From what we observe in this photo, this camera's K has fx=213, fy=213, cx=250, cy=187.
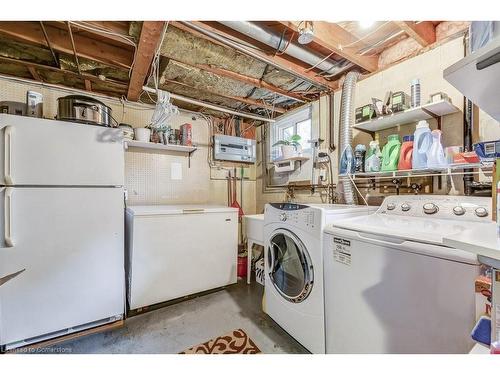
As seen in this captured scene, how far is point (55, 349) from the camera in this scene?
1601 mm

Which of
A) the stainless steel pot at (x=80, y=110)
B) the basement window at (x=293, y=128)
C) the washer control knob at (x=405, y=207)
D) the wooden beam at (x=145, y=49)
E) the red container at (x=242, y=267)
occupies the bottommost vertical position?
the red container at (x=242, y=267)

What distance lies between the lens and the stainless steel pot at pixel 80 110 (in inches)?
67.1

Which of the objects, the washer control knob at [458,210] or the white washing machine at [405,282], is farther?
the washer control knob at [458,210]

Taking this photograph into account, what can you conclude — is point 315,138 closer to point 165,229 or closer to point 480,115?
point 480,115

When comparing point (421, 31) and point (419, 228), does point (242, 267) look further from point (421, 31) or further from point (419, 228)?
point (421, 31)

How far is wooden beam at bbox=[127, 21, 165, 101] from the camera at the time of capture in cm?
136

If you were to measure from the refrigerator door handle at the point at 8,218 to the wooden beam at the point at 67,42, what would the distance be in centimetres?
115

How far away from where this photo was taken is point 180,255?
2.21m

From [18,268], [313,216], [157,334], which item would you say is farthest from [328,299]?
[18,268]

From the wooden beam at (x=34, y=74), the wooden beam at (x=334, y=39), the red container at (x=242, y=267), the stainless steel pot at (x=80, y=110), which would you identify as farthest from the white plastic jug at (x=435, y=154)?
the wooden beam at (x=34, y=74)

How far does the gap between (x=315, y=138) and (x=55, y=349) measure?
10.1 feet

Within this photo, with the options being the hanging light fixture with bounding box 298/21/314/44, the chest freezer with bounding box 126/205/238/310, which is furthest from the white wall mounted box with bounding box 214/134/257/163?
the hanging light fixture with bounding box 298/21/314/44

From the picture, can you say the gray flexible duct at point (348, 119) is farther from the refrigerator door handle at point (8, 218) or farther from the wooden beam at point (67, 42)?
the refrigerator door handle at point (8, 218)

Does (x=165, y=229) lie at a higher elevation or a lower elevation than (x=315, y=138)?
lower
